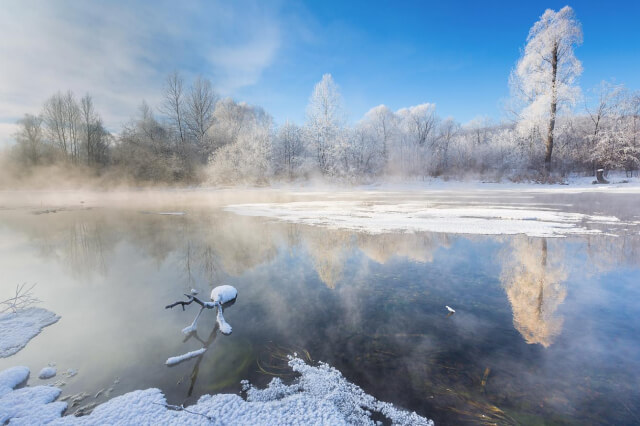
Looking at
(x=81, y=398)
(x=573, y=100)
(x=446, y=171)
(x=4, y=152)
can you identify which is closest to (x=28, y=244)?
(x=81, y=398)

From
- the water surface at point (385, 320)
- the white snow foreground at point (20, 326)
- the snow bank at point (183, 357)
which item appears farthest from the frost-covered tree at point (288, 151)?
the snow bank at point (183, 357)

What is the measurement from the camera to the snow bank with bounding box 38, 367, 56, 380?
2.73m

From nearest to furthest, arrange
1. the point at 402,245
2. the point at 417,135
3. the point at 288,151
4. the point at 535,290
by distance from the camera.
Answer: the point at 535,290 < the point at 402,245 < the point at 288,151 < the point at 417,135

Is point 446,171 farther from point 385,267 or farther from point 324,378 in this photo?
point 324,378

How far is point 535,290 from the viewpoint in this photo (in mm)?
4383

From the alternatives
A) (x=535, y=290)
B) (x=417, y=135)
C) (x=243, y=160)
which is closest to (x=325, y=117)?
(x=243, y=160)

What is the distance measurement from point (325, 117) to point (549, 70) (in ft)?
64.6

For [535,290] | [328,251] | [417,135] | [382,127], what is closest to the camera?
[535,290]

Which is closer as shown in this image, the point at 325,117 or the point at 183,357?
the point at 183,357

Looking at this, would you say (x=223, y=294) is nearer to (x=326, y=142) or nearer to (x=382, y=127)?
(x=326, y=142)

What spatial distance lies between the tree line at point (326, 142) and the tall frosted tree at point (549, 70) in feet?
0.24

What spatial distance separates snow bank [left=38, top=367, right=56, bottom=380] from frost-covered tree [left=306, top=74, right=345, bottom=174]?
2859 cm

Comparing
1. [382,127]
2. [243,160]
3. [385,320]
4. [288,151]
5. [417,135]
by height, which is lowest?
[385,320]

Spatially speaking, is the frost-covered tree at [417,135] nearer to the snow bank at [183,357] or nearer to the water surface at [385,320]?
the water surface at [385,320]
